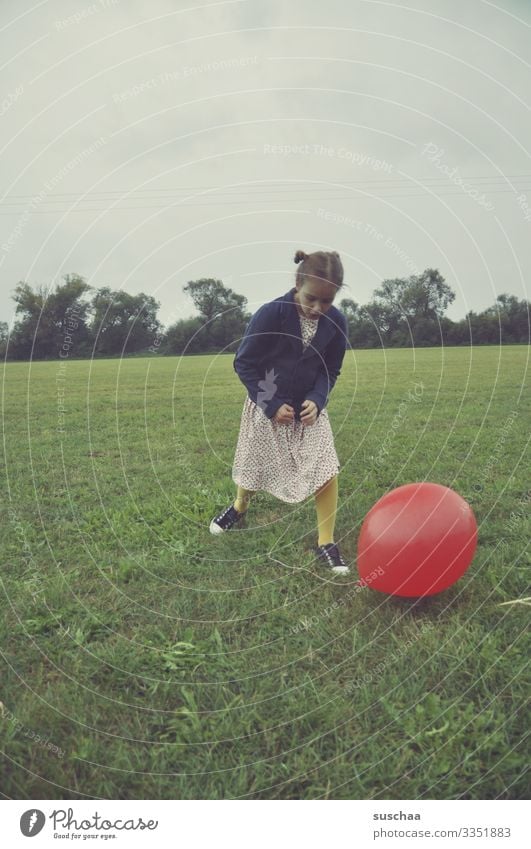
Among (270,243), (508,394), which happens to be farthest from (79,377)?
(270,243)

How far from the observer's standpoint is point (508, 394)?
29.0ft

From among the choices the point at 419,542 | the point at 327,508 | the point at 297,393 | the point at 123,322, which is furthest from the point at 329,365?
the point at 123,322

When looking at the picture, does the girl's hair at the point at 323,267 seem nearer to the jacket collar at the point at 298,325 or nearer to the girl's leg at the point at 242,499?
→ the jacket collar at the point at 298,325

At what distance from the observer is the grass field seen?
1929 mm

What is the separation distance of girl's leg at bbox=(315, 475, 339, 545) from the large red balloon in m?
0.66

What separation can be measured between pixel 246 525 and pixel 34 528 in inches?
55.9

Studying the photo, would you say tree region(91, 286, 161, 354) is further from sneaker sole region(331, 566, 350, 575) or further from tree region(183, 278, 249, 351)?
sneaker sole region(331, 566, 350, 575)

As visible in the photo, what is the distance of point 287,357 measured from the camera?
333 centimetres

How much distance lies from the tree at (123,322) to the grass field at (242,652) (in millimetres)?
1149

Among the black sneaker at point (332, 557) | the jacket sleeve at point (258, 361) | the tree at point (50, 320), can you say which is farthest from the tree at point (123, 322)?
the black sneaker at point (332, 557)

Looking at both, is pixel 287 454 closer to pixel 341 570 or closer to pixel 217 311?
pixel 341 570

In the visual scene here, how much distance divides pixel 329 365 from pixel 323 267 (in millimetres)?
647

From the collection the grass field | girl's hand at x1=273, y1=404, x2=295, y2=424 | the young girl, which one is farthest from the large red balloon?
girl's hand at x1=273, y1=404, x2=295, y2=424
